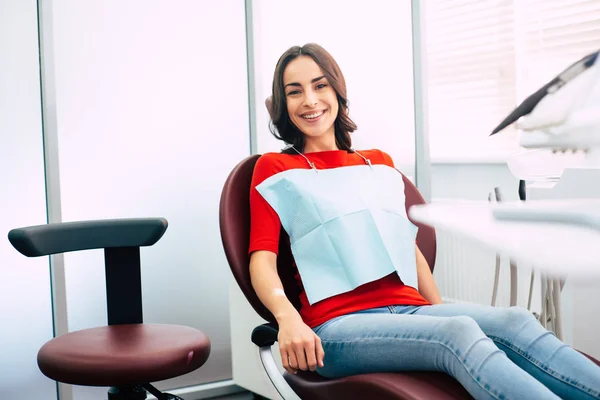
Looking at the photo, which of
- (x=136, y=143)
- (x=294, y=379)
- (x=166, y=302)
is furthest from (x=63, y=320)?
(x=294, y=379)

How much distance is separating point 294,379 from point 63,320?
1084mm

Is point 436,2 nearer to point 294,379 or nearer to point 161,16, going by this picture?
point 161,16

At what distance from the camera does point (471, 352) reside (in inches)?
47.7

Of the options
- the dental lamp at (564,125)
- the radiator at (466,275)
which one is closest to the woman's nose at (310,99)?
the dental lamp at (564,125)

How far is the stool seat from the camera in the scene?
150 centimetres

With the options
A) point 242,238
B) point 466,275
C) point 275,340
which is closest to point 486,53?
point 466,275

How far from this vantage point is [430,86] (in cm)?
356

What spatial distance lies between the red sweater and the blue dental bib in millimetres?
21

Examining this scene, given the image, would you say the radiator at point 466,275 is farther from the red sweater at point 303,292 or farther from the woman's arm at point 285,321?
the woman's arm at point 285,321

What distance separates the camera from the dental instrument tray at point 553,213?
0.73 metres

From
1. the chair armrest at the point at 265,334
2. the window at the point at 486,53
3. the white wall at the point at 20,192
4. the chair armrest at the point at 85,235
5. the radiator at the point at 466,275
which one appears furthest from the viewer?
the radiator at the point at 466,275

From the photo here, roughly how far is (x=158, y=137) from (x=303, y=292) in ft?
3.65

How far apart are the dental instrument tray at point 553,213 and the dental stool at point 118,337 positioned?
0.98m

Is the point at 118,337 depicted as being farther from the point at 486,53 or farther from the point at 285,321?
the point at 486,53
